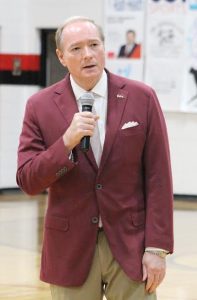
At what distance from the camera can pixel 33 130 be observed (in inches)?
114

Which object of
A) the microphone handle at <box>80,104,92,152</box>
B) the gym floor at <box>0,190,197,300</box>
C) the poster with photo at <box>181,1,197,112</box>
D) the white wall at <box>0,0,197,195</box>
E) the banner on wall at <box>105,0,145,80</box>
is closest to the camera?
the microphone handle at <box>80,104,92,152</box>

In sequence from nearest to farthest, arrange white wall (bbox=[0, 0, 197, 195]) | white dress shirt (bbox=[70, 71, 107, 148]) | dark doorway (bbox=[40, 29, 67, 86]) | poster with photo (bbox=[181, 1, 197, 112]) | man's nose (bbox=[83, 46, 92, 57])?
1. man's nose (bbox=[83, 46, 92, 57])
2. white dress shirt (bbox=[70, 71, 107, 148])
3. poster with photo (bbox=[181, 1, 197, 112])
4. white wall (bbox=[0, 0, 197, 195])
5. dark doorway (bbox=[40, 29, 67, 86])

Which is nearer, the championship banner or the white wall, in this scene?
the championship banner

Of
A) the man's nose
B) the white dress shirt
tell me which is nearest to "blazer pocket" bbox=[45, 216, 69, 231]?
the white dress shirt

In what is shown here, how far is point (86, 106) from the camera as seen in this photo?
8.93ft

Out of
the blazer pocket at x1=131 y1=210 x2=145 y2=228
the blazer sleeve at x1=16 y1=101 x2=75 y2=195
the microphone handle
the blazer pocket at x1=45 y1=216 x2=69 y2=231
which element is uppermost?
the microphone handle

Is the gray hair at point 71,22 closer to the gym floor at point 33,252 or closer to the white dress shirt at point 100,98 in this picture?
the white dress shirt at point 100,98

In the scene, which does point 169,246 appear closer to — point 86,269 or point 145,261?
point 145,261

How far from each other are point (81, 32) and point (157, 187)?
0.72m

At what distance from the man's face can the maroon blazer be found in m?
0.15

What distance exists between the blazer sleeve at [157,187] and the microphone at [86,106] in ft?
0.95

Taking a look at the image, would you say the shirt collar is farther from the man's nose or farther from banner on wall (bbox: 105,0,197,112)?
banner on wall (bbox: 105,0,197,112)

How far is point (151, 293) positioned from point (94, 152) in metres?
0.65

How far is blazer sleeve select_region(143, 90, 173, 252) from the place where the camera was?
2.85 metres
